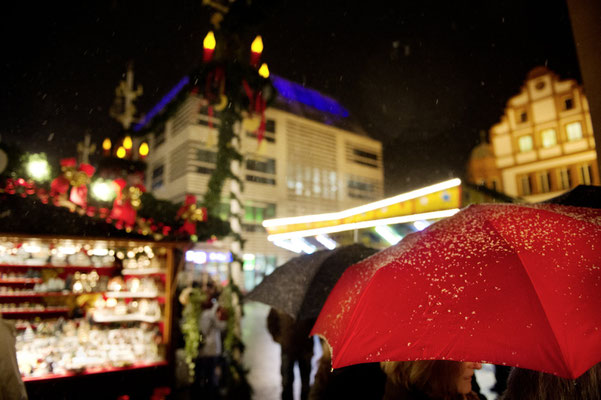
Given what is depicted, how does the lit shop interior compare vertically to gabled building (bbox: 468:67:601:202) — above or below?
below

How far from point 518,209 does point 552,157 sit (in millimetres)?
13524

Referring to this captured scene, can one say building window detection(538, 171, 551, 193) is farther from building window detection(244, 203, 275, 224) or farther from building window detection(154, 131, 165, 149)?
building window detection(154, 131, 165, 149)

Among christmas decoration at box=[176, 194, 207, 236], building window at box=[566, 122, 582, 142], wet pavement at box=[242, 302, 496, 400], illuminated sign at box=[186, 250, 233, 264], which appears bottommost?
wet pavement at box=[242, 302, 496, 400]

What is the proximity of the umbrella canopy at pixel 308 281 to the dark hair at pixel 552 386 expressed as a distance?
2.19 m

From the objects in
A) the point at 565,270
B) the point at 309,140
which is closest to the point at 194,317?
the point at 565,270

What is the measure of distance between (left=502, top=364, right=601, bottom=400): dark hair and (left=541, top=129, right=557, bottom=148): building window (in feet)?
45.5

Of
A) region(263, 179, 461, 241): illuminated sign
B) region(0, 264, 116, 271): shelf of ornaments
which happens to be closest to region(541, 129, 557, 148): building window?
region(263, 179, 461, 241): illuminated sign

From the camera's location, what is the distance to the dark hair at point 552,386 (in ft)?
4.97

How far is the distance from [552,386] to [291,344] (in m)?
3.98

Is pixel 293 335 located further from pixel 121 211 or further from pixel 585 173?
pixel 585 173

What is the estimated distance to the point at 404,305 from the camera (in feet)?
5.16

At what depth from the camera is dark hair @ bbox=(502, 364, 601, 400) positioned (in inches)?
59.6

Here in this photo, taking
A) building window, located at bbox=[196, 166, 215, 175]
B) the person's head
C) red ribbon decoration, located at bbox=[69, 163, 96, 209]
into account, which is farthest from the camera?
building window, located at bbox=[196, 166, 215, 175]

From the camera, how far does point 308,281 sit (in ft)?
13.1
